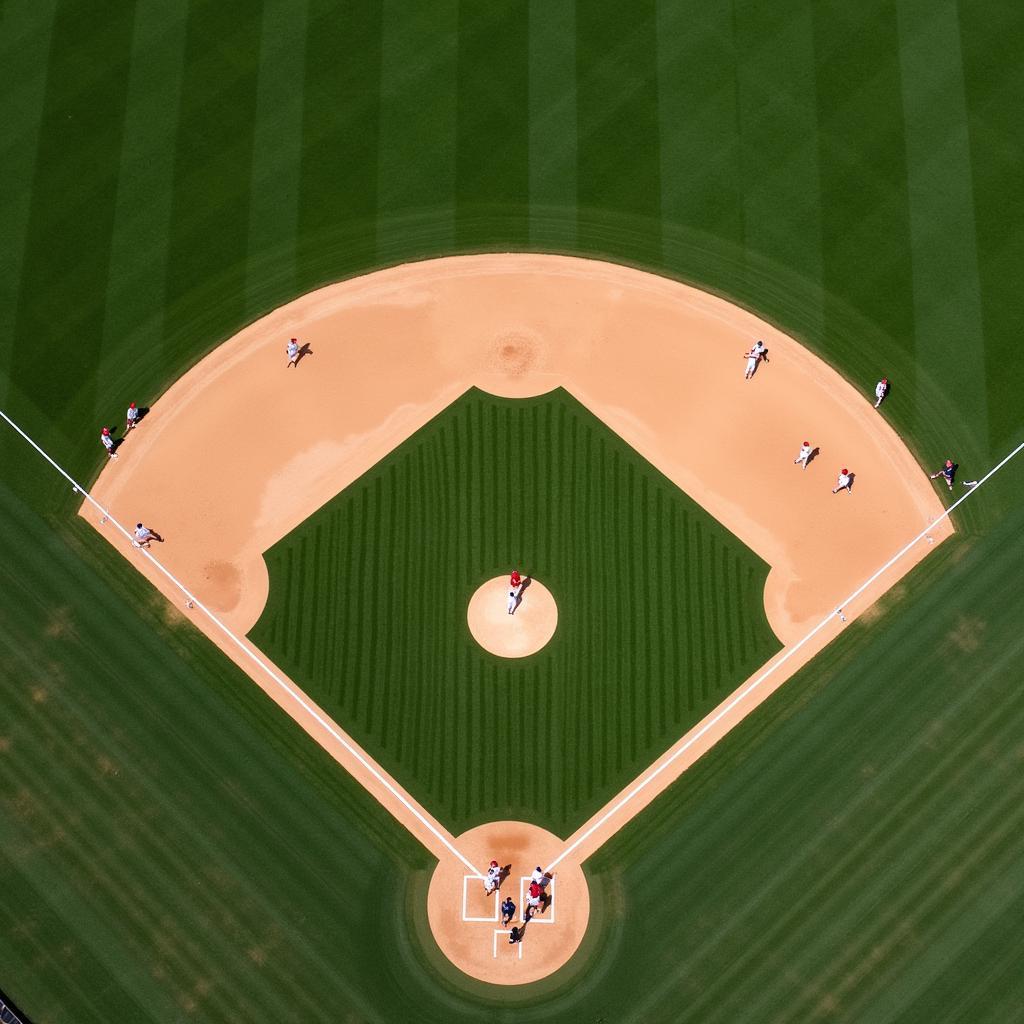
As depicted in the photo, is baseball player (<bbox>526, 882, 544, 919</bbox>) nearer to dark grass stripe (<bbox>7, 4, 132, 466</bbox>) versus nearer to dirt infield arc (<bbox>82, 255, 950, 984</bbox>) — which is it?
dirt infield arc (<bbox>82, 255, 950, 984</bbox>)

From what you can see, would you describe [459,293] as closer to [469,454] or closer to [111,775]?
[469,454]

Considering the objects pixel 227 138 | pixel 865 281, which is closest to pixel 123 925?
pixel 227 138

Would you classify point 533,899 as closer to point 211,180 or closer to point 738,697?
point 738,697

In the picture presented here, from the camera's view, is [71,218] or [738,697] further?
[71,218]

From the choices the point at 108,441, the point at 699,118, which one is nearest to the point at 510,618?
the point at 108,441

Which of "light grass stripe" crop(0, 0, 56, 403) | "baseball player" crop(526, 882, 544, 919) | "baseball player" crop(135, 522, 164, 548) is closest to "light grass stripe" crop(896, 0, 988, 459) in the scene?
"baseball player" crop(526, 882, 544, 919)
